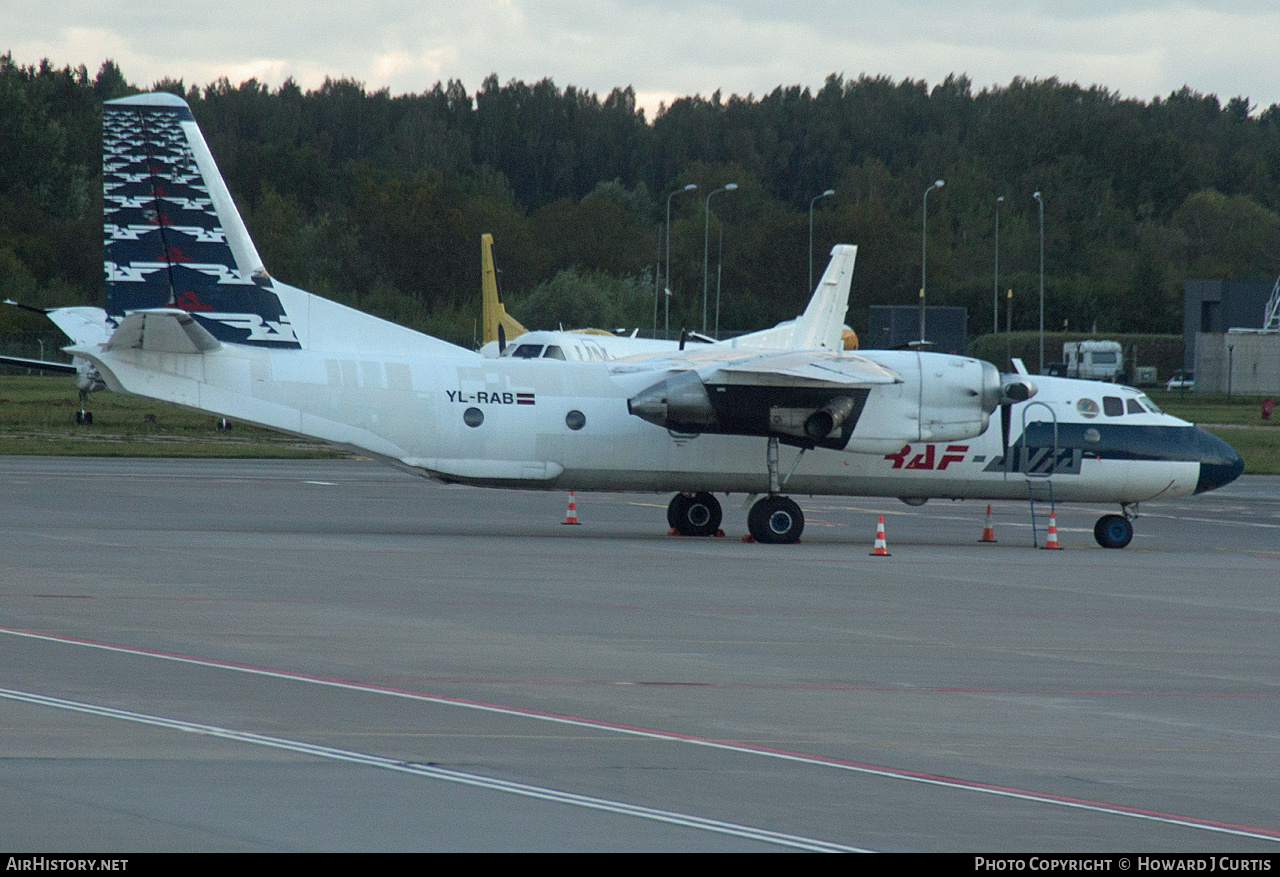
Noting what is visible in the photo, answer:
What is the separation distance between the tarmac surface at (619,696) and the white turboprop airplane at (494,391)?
5.85 ft

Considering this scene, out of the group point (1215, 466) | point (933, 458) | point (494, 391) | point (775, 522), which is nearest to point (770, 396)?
point (775, 522)

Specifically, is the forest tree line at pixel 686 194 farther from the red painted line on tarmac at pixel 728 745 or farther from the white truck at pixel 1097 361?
the red painted line on tarmac at pixel 728 745

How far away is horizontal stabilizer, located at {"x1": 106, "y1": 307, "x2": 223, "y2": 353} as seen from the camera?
827 inches

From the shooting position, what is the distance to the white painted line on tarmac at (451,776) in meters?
6.76

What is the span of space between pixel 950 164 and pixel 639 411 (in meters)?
127

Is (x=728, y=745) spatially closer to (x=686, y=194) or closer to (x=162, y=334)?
(x=162, y=334)

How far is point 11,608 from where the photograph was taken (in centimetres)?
1347

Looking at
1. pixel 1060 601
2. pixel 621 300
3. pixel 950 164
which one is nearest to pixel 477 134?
pixel 950 164

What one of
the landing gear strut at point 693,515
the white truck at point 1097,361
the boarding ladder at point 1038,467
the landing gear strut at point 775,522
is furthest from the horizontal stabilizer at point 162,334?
the white truck at point 1097,361

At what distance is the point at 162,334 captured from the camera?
69.6 ft

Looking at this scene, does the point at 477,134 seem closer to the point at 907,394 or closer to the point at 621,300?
the point at 621,300

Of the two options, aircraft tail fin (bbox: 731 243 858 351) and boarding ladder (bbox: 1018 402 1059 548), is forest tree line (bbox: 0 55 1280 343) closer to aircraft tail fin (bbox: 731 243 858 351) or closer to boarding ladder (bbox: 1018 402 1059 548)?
aircraft tail fin (bbox: 731 243 858 351)

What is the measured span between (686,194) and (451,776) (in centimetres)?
12972

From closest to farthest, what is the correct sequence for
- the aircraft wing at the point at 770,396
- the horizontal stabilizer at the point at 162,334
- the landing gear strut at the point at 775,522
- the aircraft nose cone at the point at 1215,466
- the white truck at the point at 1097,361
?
the horizontal stabilizer at the point at 162,334 → the aircraft wing at the point at 770,396 → the landing gear strut at the point at 775,522 → the aircraft nose cone at the point at 1215,466 → the white truck at the point at 1097,361
